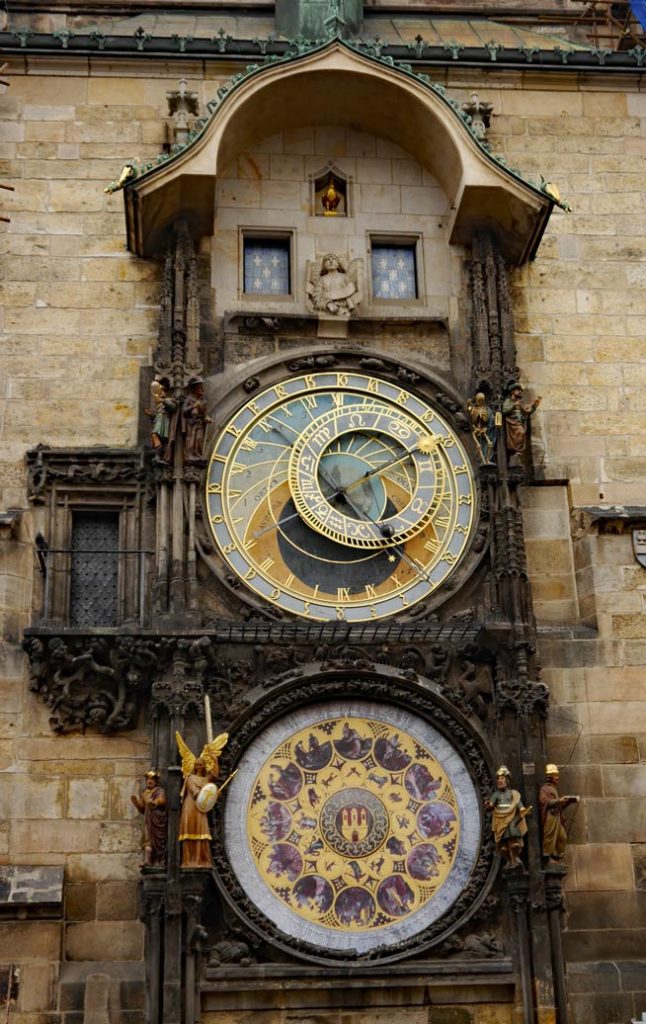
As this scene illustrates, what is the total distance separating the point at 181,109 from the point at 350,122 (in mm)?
1378

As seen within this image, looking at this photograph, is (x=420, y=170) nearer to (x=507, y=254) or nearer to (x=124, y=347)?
(x=507, y=254)

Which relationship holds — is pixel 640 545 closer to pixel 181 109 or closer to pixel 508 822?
pixel 508 822

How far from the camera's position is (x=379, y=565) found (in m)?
13.7

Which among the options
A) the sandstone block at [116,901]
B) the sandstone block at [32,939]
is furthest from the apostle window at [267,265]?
the sandstone block at [32,939]

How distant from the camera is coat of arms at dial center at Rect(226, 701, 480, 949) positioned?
494 inches

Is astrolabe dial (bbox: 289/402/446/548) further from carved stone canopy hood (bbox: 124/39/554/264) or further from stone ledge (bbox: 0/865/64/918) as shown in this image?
stone ledge (bbox: 0/865/64/918)

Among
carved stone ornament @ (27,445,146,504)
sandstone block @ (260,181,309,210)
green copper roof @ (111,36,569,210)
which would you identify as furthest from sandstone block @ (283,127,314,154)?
carved stone ornament @ (27,445,146,504)

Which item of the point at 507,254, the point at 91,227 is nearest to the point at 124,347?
the point at 91,227

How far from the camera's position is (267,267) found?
48.2 ft

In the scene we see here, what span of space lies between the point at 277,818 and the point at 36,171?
552cm

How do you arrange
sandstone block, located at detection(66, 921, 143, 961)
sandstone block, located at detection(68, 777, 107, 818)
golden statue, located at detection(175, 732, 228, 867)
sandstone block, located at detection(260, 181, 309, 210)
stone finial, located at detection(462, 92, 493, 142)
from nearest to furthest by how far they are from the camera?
1. golden statue, located at detection(175, 732, 228, 867)
2. sandstone block, located at detection(66, 921, 143, 961)
3. sandstone block, located at detection(68, 777, 107, 818)
4. sandstone block, located at detection(260, 181, 309, 210)
5. stone finial, located at detection(462, 92, 493, 142)

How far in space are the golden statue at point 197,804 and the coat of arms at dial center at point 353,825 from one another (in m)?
0.35

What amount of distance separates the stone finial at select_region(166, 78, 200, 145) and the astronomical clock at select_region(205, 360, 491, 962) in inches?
85.4

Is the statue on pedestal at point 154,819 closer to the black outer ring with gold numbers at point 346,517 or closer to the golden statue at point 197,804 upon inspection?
the golden statue at point 197,804
